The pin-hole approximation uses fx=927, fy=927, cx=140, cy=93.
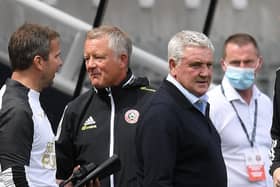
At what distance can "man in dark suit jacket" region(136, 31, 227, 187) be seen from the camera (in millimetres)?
4227

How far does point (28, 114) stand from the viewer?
421 cm

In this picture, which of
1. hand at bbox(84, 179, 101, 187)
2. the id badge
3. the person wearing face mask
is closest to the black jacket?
hand at bbox(84, 179, 101, 187)

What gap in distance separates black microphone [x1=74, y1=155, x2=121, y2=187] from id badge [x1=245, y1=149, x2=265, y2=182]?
1.42m

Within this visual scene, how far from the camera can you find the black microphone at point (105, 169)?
4.53 meters

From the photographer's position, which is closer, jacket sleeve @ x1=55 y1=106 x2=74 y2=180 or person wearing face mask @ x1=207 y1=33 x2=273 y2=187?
jacket sleeve @ x1=55 y1=106 x2=74 y2=180

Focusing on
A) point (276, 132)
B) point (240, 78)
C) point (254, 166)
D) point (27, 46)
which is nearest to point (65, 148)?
point (27, 46)

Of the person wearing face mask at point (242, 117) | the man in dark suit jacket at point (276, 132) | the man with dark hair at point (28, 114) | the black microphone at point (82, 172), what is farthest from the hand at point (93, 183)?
the person wearing face mask at point (242, 117)

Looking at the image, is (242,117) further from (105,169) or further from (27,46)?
(27,46)

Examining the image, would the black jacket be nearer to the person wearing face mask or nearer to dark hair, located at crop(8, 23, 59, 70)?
dark hair, located at crop(8, 23, 59, 70)

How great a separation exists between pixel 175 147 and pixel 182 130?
0.10 m

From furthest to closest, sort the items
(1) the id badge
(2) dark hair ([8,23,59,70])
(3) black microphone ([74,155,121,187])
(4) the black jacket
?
(1) the id badge < (4) the black jacket < (3) black microphone ([74,155,121,187]) < (2) dark hair ([8,23,59,70])

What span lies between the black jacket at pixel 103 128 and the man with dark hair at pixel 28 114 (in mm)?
503

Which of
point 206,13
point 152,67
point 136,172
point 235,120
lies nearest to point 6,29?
point 152,67

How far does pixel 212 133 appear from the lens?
450 cm
